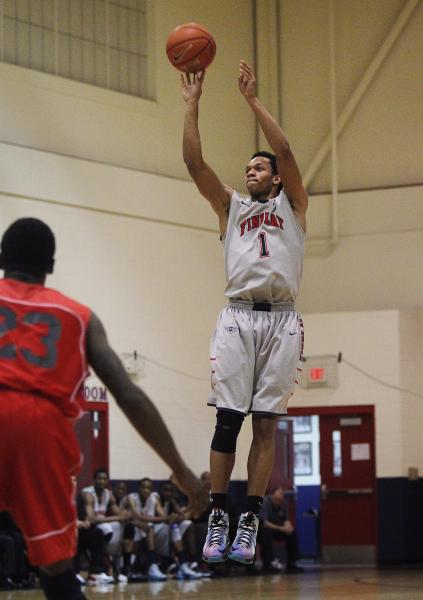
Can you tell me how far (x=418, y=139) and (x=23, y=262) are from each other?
16.9m

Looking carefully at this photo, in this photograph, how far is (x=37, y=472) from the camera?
173 inches

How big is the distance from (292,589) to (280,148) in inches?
252

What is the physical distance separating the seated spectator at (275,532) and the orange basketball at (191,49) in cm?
1204

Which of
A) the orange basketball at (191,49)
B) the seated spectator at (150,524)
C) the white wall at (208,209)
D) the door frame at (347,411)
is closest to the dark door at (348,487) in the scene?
the door frame at (347,411)

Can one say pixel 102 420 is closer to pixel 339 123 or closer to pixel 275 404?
pixel 339 123

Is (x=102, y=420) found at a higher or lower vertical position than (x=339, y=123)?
lower

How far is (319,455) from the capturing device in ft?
70.6

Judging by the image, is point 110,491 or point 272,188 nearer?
point 272,188

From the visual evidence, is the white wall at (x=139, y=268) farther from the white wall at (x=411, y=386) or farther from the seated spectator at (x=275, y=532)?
the white wall at (x=411, y=386)

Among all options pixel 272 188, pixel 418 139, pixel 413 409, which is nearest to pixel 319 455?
pixel 413 409

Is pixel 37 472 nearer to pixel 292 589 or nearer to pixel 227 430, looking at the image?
pixel 227 430

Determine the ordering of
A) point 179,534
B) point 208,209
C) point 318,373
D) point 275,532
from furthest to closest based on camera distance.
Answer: point 318,373 → point 208,209 → point 275,532 → point 179,534

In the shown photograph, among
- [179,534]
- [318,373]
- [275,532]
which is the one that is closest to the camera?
[179,534]

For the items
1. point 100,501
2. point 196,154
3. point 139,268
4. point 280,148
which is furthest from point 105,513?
point 280,148
